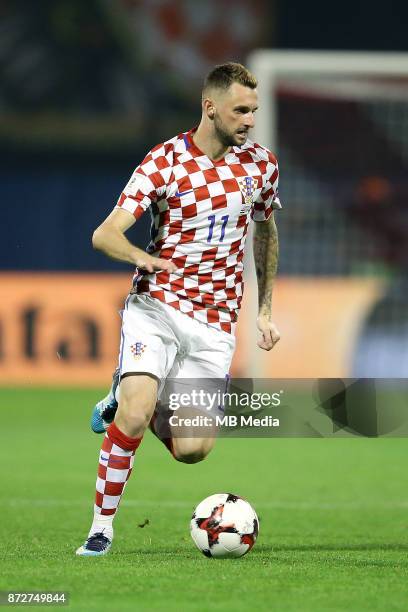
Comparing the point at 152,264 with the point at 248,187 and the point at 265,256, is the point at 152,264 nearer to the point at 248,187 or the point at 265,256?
the point at 248,187

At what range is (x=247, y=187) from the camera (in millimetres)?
6398

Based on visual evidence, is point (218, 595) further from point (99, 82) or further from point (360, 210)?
point (99, 82)

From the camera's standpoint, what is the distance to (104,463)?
613 centimetres

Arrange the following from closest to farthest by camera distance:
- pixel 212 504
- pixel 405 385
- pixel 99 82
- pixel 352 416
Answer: pixel 212 504 < pixel 352 416 < pixel 405 385 < pixel 99 82

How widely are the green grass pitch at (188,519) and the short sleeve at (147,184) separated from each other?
1471mm

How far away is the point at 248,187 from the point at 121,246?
83cm

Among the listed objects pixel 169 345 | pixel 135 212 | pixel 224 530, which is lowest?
pixel 224 530

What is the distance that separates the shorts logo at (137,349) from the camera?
6094 mm

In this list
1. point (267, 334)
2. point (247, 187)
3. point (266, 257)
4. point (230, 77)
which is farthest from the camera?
point (266, 257)

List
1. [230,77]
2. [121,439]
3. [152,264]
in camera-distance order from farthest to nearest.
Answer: [230,77] → [121,439] → [152,264]

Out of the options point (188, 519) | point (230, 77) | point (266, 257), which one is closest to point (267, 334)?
point (266, 257)

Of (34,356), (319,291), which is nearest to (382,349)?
(319,291)

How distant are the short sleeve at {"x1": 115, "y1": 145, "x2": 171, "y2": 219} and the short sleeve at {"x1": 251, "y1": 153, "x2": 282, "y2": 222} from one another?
53cm

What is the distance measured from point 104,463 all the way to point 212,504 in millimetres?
490
